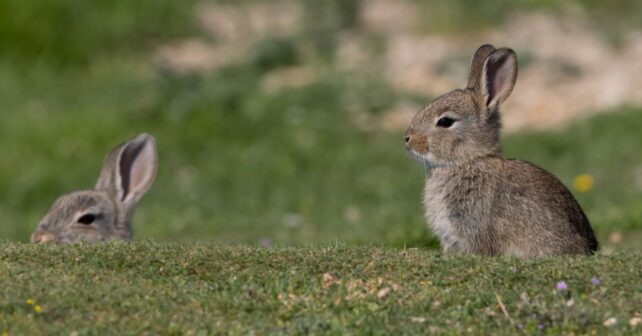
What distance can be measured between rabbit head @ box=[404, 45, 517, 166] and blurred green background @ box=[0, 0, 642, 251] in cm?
229

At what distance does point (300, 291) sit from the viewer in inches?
251

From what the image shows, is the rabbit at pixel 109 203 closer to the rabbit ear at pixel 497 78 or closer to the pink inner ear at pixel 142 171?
the pink inner ear at pixel 142 171

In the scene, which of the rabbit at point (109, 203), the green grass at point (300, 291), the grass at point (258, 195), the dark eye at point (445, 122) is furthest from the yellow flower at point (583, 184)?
the green grass at point (300, 291)

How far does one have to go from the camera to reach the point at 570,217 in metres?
7.70

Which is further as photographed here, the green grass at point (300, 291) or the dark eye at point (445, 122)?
the dark eye at point (445, 122)

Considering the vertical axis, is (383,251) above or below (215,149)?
below

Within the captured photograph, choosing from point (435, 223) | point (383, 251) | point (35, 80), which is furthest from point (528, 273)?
point (35, 80)

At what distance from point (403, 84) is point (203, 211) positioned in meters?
4.00

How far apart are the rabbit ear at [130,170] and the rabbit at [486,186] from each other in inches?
121

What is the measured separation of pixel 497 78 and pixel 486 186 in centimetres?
99

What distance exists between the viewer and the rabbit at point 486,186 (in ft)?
25.2

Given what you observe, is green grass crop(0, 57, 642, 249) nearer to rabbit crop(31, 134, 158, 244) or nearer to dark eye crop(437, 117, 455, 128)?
rabbit crop(31, 134, 158, 244)

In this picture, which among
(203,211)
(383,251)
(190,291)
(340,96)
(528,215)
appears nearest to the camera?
(190,291)

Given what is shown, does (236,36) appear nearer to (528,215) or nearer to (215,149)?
(215,149)
